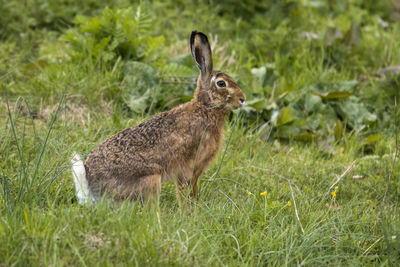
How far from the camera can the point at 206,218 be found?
387cm

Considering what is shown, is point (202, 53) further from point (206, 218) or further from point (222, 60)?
point (222, 60)

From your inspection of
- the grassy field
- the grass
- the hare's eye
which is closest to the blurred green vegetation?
the grassy field

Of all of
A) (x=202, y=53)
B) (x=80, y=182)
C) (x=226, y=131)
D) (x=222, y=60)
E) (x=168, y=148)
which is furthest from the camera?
(x=222, y=60)

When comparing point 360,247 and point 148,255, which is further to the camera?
point 360,247

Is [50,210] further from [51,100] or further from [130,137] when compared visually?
[51,100]

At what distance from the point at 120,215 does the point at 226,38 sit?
489 cm

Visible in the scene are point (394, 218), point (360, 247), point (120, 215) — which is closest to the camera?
point (120, 215)

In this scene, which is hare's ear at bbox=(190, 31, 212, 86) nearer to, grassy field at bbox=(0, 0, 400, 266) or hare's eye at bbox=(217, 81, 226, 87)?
hare's eye at bbox=(217, 81, 226, 87)

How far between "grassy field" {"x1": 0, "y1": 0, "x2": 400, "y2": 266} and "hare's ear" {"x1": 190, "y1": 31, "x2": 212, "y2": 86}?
67cm

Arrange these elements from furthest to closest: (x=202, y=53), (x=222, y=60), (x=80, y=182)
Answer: (x=222, y=60) < (x=202, y=53) < (x=80, y=182)

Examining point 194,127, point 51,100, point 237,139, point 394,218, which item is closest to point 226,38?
point 237,139

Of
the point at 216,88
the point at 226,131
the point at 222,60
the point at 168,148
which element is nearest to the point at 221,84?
the point at 216,88

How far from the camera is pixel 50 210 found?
3.38 metres

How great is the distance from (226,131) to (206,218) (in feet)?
6.78
